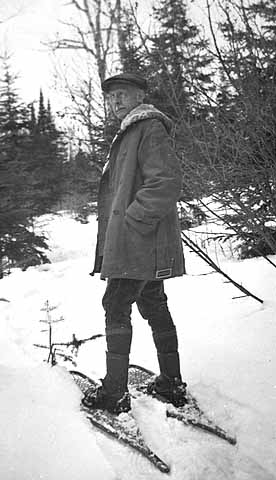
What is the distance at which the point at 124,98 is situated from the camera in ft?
7.41

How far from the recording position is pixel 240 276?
4.24 metres

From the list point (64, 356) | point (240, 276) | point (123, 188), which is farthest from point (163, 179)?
point (240, 276)

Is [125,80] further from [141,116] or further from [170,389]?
[170,389]

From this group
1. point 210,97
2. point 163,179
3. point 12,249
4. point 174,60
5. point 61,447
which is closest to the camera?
point 61,447

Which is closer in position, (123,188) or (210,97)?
(123,188)

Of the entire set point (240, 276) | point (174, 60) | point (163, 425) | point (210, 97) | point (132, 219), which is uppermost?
point (174, 60)

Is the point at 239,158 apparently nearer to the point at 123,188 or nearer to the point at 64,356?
the point at 123,188

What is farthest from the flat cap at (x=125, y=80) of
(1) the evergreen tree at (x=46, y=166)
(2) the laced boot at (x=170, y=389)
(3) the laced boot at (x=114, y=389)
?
(1) the evergreen tree at (x=46, y=166)

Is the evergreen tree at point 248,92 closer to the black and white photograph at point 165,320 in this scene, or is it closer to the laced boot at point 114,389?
the black and white photograph at point 165,320

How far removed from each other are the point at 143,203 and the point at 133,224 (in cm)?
13

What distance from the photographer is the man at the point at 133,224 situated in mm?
2041

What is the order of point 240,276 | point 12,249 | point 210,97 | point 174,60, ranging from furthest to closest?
point 12,249 < point 240,276 < point 174,60 < point 210,97

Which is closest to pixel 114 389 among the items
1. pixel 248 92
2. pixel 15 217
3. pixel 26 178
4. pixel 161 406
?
pixel 161 406

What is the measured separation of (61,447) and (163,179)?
1.47 meters
